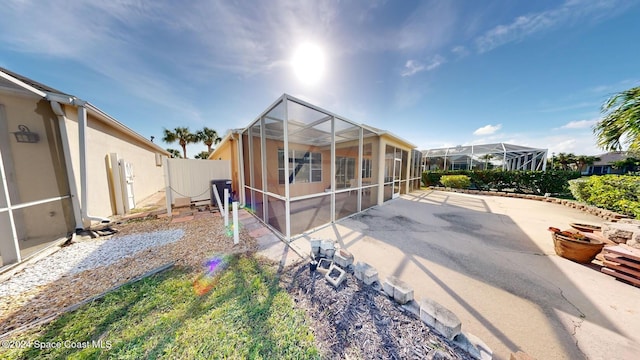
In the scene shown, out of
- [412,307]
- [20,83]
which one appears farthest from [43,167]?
[412,307]

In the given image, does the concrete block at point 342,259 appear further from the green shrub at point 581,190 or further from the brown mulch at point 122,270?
the green shrub at point 581,190

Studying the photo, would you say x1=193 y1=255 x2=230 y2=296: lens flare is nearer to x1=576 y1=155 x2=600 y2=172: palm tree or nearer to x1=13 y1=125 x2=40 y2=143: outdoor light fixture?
x1=13 y1=125 x2=40 y2=143: outdoor light fixture

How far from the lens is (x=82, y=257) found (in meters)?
3.22

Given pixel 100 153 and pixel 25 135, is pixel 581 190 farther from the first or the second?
pixel 100 153

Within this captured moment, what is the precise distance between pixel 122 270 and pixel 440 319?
453cm

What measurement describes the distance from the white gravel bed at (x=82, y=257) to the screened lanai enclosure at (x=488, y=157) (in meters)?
18.2

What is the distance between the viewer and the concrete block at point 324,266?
2643 mm

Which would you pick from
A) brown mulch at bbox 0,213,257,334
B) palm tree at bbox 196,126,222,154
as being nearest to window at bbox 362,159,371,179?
brown mulch at bbox 0,213,257,334

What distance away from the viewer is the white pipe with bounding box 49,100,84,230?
3.85 metres

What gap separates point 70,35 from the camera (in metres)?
4.35

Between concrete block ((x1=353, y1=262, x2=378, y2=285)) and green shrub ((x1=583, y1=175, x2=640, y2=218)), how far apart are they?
7.17 metres

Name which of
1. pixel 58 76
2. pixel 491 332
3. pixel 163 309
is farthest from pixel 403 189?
pixel 58 76

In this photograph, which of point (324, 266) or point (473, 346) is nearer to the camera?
point (473, 346)

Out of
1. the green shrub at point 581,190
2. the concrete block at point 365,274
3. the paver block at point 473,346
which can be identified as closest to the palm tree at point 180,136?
the concrete block at point 365,274
